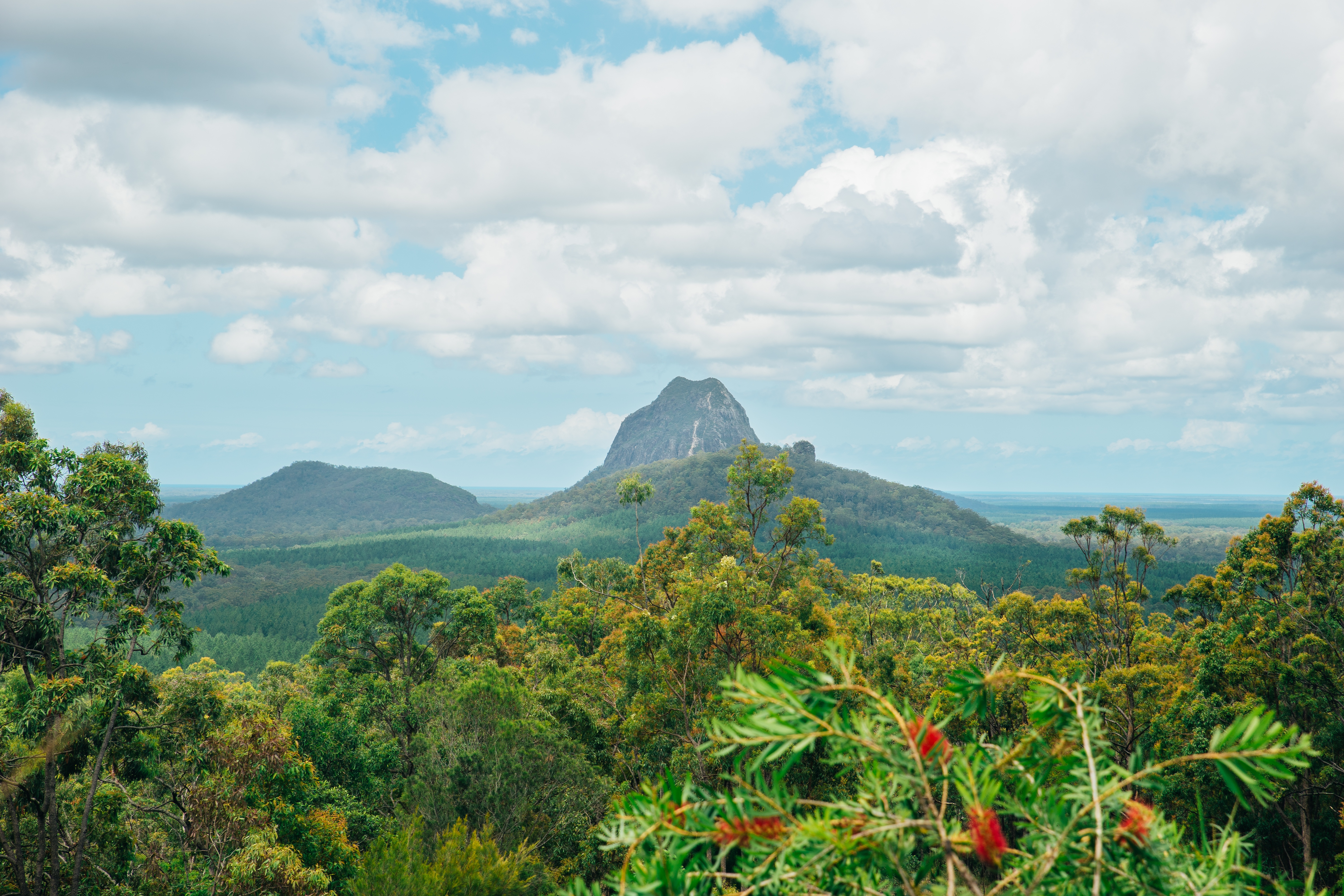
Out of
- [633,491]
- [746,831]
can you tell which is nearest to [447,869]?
[633,491]

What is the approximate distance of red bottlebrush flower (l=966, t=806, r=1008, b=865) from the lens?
118 inches

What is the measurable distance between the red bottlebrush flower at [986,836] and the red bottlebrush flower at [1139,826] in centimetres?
46

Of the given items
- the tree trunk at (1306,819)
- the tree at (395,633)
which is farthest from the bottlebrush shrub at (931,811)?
the tree at (395,633)

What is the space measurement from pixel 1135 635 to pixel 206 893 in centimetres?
2914

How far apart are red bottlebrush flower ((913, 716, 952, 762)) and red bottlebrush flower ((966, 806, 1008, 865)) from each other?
0.77ft

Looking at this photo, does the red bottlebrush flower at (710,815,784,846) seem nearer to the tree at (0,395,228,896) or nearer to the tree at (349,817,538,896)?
the tree at (349,817,538,896)

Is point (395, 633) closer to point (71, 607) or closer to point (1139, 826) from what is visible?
point (71, 607)

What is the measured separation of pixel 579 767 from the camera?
2084 cm

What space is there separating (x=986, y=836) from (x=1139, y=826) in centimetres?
60

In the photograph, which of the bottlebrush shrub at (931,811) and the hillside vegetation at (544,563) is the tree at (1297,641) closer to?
the bottlebrush shrub at (931,811)

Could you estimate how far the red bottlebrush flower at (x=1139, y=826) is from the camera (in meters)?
3.00

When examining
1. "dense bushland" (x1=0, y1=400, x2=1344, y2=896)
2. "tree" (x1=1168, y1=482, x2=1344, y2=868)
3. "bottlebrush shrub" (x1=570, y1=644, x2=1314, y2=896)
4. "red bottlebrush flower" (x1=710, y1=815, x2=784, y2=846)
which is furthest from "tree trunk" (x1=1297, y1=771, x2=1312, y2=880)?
"red bottlebrush flower" (x1=710, y1=815, x2=784, y2=846)

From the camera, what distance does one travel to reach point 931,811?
2975 millimetres

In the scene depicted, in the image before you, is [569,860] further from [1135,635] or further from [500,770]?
[1135,635]
